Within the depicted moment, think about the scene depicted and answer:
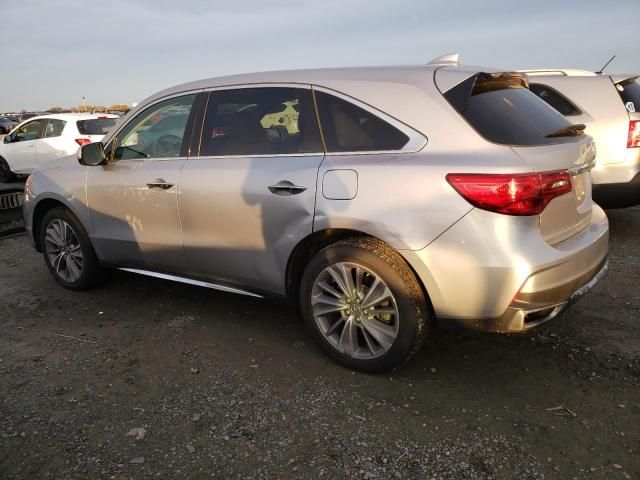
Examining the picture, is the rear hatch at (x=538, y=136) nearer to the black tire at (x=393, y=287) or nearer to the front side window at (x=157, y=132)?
the black tire at (x=393, y=287)

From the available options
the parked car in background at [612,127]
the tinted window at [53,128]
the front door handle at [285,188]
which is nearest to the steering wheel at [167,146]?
the front door handle at [285,188]

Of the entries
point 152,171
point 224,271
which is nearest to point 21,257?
point 152,171

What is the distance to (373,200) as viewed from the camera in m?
2.64

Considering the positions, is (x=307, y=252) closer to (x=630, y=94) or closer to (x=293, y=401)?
(x=293, y=401)

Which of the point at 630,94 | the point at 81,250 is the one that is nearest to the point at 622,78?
the point at 630,94

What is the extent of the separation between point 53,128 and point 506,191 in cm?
1123

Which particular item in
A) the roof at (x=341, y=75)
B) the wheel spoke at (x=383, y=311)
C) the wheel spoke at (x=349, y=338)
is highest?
the roof at (x=341, y=75)

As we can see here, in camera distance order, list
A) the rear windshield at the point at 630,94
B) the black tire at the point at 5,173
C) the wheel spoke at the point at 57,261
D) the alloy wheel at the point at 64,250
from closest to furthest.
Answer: the alloy wheel at the point at 64,250
the wheel spoke at the point at 57,261
the rear windshield at the point at 630,94
the black tire at the point at 5,173

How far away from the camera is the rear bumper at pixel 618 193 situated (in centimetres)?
519

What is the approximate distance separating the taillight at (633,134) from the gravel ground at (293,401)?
6.78ft

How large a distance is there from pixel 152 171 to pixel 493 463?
2802mm

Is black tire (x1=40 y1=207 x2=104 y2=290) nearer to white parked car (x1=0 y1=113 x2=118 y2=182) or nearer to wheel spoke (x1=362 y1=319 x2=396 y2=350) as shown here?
wheel spoke (x1=362 y1=319 x2=396 y2=350)

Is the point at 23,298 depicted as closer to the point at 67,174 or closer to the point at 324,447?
the point at 67,174

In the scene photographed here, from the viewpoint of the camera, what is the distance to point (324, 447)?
2377 millimetres
